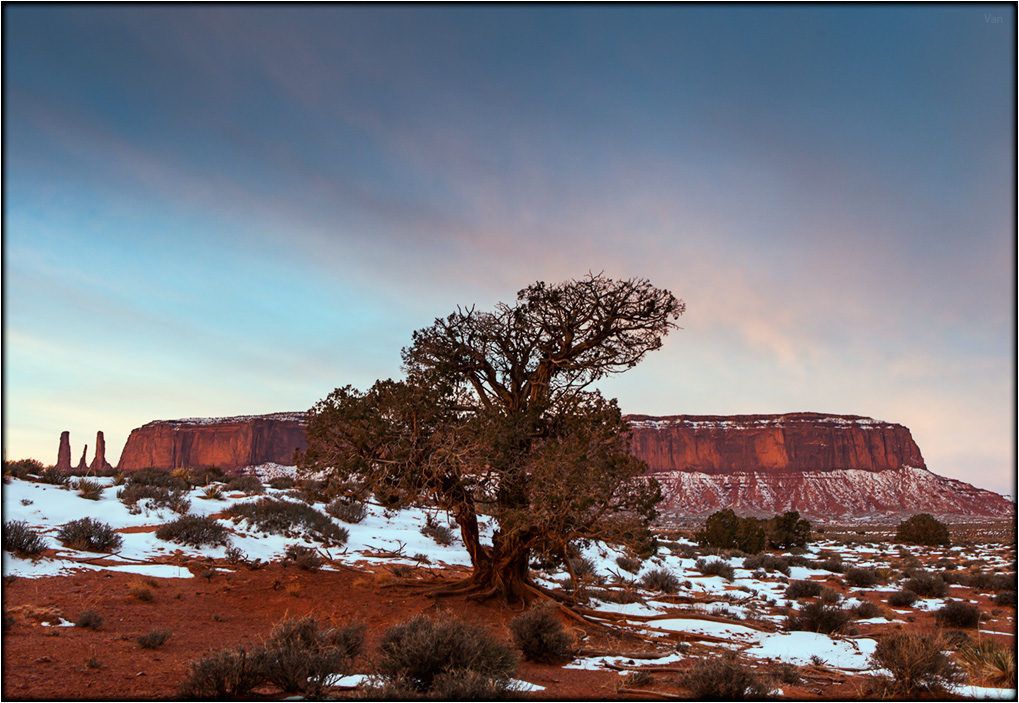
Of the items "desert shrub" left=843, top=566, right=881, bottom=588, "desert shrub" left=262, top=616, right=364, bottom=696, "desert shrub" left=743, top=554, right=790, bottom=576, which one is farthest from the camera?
"desert shrub" left=743, top=554, right=790, bottom=576

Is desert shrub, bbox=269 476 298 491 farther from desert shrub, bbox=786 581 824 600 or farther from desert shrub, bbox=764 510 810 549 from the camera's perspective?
desert shrub, bbox=764 510 810 549

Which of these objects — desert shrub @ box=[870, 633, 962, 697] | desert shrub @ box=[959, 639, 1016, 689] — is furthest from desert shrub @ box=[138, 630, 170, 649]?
desert shrub @ box=[959, 639, 1016, 689]

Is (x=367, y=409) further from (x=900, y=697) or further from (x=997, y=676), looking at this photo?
(x=997, y=676)

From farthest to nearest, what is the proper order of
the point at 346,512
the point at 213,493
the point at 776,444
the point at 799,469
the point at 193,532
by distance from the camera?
the point at 776,444 → the point at 799,469 → the point at 346,512 → the point at 213,493 → the point at 193,532

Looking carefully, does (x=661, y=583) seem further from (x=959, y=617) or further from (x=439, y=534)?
(x=439, y=534)

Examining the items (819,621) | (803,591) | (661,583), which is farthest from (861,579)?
(819,621)

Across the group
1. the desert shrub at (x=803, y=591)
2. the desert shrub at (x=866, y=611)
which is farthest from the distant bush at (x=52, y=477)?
the desert shrub at (x=866, y=611)

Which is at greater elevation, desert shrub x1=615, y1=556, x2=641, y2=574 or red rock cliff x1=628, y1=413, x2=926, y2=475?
red rock cliff x1=628, y1=413, x2=926, y2=475
